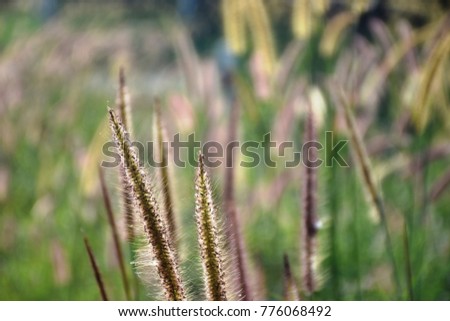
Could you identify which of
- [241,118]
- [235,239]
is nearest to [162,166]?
[235,239]

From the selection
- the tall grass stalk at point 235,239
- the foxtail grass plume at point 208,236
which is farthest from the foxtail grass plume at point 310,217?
the foxtail grass plume at point 208,236

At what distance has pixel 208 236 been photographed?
450 mm

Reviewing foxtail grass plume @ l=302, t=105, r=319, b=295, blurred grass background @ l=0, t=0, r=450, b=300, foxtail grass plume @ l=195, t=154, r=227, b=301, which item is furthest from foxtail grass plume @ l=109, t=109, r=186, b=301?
blurred grass background @ l=0, t=0, r=450, b=300

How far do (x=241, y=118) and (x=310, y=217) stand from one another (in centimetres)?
70

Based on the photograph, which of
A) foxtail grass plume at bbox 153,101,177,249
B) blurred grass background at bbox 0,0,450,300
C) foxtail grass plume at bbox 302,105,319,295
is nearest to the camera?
foxtail grass plume at bbox 153,101,177,249

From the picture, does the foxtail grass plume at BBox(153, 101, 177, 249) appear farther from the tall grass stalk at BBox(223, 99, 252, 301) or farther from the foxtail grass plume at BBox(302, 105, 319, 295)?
the foxtail grass plume at BBox(302, 105, 319, 295)

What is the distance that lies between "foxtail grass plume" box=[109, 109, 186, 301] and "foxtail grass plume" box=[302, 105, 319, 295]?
0.75ft

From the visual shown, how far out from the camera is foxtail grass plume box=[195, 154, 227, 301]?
436 millimetres

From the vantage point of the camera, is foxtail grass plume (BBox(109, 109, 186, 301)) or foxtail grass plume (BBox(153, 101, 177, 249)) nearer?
foxtail grass plume (BBox(109, 109, 186, 301))

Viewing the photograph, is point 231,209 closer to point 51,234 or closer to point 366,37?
point 51,234

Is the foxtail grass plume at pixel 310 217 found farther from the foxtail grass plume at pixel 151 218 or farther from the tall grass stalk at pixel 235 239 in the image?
the foxtail grass plume at pixel 151 218

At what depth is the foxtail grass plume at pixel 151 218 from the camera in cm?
42

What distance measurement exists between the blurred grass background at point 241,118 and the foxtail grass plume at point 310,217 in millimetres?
217
